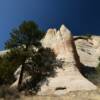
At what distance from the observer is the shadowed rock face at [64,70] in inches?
1582

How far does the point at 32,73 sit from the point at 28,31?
4653 millimetres

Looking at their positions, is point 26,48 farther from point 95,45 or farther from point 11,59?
point 95,45

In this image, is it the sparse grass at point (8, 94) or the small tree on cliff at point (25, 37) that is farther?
the small tree on cliff at point (25, 37)

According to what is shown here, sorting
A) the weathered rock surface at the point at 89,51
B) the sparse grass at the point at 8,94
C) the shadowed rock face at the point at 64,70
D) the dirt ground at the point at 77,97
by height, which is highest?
the weathered rock surface at the point at 89,51

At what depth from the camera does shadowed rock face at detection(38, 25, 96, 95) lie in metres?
40.2

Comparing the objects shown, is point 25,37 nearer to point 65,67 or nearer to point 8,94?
point 65,67

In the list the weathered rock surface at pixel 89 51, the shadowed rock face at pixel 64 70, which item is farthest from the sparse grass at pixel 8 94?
the weathered rock surface at pixel 89 51

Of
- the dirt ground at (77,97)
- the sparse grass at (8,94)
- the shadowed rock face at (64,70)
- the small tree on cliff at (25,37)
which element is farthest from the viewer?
the small tree on cliff at (25,37)

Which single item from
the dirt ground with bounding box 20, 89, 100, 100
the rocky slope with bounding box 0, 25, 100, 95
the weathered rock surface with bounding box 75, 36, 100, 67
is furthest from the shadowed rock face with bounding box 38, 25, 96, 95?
the weathered rock surface with bounding box 75, 36, 100, 67

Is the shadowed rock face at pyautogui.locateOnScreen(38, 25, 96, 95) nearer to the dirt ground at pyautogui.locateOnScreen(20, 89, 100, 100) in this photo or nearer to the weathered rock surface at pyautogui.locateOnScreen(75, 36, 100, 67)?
the dirt ground at pyautogui.locateOnScreen(20, 89, 100, 100)

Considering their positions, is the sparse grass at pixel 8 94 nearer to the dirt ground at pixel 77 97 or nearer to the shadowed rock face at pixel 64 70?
the dirt ground at pixel 77 97

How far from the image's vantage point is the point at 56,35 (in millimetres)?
50438

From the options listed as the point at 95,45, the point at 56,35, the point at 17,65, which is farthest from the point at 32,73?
the point at 95,45

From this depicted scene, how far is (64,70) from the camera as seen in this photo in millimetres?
43469
